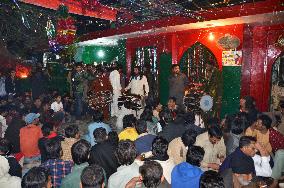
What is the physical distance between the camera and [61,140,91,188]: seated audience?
12.7ft

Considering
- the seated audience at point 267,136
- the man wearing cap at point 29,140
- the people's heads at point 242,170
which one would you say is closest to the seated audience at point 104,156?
the people's heads at point 242,170

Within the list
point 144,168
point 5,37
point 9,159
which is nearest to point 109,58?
point 5,37

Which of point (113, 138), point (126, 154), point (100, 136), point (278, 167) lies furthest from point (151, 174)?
point (278, 167)

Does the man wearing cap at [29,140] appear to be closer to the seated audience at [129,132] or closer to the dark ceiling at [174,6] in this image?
the seated audience at [129,132]

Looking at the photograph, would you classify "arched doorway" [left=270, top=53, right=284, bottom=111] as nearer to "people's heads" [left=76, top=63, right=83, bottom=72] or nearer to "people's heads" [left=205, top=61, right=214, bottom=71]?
"people's heads" [left=205, top=61, right=214, bottom=71]

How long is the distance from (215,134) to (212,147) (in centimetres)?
36

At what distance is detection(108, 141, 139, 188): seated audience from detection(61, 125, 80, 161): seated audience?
1554mm

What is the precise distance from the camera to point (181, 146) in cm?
509

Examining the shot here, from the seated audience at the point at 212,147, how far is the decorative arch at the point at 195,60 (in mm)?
7781

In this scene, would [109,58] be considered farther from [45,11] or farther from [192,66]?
[192,66]

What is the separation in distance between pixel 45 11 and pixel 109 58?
5.64 m

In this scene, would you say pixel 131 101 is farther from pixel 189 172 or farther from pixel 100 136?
pixel 189 172

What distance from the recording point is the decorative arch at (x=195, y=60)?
12938 mm

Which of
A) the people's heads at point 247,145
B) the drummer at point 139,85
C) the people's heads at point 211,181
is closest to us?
the people's heads at point 211,181
